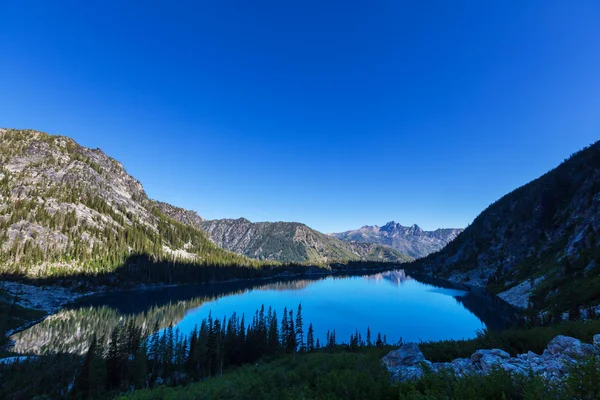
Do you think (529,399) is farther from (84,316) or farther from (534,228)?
(534,228)

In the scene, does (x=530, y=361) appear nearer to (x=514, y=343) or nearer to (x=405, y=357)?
(x=405, y=357)

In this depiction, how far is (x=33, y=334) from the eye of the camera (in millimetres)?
84812

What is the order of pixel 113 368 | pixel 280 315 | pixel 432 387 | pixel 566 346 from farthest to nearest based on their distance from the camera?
1. pixel 280 315
2. pixel 113 368
3. pixel 566 346
4. pixel 432 387

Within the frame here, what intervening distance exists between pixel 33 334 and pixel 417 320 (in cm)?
14515

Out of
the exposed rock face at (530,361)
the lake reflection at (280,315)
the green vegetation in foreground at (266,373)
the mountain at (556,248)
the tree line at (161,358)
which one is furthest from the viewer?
the lake reflection at (280,315)

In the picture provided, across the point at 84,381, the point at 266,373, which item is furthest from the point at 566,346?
the point at 84,381

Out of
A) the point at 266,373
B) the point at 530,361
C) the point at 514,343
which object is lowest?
the point at 266,373

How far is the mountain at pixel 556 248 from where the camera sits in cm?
6619

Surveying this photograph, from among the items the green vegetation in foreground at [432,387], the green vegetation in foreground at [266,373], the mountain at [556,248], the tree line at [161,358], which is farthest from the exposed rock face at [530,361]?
the tree line at [161,358]

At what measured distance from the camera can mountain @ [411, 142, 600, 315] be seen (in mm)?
66188

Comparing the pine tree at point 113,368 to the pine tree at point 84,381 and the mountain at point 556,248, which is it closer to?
the pine tree at point 84,381

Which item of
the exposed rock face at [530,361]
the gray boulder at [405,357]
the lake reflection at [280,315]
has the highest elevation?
the exposed rock face at [530,361]

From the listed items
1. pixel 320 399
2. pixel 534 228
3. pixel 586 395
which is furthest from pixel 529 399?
pixel 534 228

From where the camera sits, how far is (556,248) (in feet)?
399
